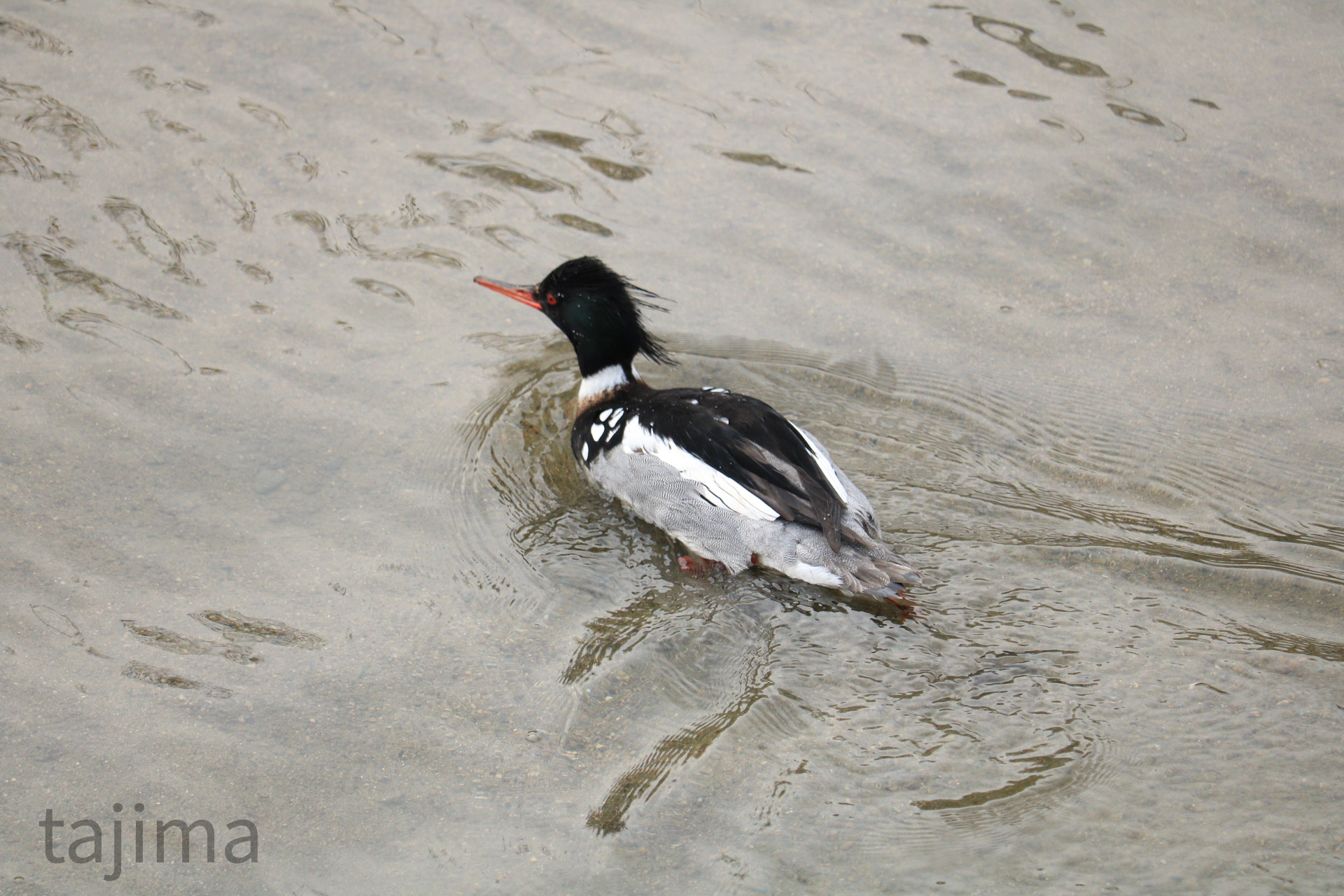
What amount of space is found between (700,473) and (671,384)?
3.73 ft

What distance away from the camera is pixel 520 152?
657 centimetres

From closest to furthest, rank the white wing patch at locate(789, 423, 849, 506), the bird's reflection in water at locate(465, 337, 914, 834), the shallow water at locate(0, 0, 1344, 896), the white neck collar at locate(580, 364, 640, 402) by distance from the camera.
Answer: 1. the shallow water at locate(0, 0, 1344, 896)
2. the bird's reflection in water at locate(465, 337, 914, 834)
3. the white wing patch at locate(789, 423, 849, 506)
4. the white neck collar at locate(580, 364, 640, 402)

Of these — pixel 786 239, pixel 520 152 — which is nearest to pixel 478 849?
pixel 786 239

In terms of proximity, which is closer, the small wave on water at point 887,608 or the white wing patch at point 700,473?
the small wave on water at point 887,608

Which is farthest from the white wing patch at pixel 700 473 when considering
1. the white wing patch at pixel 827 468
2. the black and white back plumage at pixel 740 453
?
the white wing patch at pixel 827 468

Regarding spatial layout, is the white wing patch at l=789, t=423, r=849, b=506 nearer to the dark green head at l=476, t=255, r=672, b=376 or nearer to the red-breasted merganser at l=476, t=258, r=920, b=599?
the red-breasted merganser at l=476, t=258, r=920, b=599

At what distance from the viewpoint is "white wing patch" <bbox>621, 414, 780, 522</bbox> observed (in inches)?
173

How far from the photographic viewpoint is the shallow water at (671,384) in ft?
11.3

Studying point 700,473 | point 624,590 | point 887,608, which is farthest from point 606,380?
point 887,608

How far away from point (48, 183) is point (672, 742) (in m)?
A: 4.74

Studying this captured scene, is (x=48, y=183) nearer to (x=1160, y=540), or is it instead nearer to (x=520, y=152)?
(x=520, y=152)

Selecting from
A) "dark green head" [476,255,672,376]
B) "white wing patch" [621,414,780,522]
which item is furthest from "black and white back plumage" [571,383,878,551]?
"dark green head" [476,255,672,376]

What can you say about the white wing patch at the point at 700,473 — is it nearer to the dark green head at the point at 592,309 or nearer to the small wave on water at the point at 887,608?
the small wave on water at the point at 887,608

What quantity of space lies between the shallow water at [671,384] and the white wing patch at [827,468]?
1.30 feet
